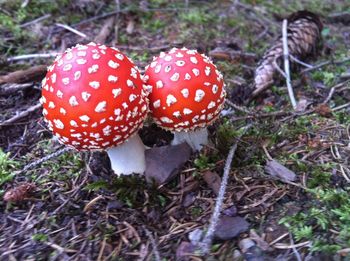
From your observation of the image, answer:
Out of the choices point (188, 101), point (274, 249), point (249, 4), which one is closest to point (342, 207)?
point (274, 249)

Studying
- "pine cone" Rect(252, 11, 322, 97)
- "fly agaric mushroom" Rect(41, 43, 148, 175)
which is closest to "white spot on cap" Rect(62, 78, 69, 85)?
"fly agaric mushroom" Rect(41, 43, 148, 175)

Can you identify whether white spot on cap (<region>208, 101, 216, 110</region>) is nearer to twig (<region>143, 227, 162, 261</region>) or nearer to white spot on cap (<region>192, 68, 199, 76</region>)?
white spot on cap (<region>192, 68, 199, 76</region>)

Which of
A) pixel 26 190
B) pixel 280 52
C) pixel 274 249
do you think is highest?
pixel 280 52

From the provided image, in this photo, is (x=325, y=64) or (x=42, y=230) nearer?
(x=42, y=230)

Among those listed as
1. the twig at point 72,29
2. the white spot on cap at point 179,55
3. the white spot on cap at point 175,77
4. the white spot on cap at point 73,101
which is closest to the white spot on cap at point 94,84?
the white spot on cap at point 73,101

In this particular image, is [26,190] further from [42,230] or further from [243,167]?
[243,167]

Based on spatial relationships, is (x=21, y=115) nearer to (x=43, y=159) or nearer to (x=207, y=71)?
(x=43, y=159)
